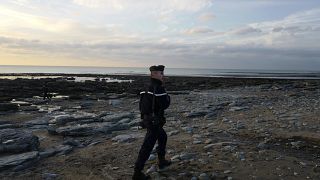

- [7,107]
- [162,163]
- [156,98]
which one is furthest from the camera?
[7,107]

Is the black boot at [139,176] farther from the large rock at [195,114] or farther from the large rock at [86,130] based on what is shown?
the large rock at [195,114]

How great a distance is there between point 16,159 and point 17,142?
1.18 metres

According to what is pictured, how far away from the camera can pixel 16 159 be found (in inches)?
433

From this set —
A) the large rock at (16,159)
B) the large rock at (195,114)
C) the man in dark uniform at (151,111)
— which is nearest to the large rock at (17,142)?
the large rock at (16,159)

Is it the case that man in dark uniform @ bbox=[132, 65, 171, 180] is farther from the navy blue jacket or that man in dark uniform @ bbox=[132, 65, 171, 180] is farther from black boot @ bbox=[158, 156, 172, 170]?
black boot @ bbox=[158, 156, 172, 170]

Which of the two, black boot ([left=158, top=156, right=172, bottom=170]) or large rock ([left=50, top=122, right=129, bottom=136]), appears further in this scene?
large rock ([left=50, top=122, right=129, bottom=136])

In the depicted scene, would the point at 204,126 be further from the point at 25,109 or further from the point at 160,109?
the point at 25,109

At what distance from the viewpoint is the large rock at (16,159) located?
1065 centimetres

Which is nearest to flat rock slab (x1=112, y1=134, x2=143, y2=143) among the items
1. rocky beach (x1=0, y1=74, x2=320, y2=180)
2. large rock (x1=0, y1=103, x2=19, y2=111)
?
rocky beach (x1=0, y1=74, x2=320, y2=180)

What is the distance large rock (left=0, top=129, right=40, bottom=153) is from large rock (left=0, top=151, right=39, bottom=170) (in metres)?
0.46

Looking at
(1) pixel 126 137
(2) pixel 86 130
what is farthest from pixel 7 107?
(1) pixel 126 137

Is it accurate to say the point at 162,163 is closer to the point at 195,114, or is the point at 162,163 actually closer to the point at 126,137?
the point at 126,137

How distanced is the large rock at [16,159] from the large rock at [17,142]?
456 millimetres

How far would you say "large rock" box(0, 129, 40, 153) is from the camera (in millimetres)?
11805
